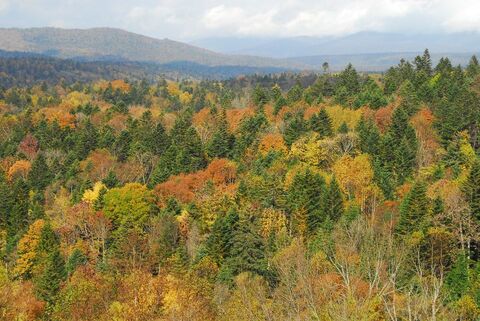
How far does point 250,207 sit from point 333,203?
300 inches

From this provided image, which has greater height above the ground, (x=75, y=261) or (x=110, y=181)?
(x=110, y=181)

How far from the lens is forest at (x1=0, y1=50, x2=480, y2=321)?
30141 millimetres

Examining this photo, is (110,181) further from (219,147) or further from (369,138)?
(369,138)

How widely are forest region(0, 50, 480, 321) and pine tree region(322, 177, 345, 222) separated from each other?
0.58ft

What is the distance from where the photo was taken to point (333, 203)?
161 feet

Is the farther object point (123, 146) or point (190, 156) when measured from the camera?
point (123, 146)

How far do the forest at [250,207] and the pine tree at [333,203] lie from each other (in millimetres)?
178

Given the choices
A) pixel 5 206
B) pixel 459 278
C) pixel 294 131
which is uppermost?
pixel 294 131

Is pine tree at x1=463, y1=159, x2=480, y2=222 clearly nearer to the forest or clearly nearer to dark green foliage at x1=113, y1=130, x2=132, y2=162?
the forest

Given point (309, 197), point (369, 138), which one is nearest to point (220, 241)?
point (309, 197)

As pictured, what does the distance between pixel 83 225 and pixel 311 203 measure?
23968 mm

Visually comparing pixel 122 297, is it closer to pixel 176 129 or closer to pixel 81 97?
pixel 176 129

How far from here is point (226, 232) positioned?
154 feet

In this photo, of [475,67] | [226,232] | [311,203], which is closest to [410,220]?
[311,203]
